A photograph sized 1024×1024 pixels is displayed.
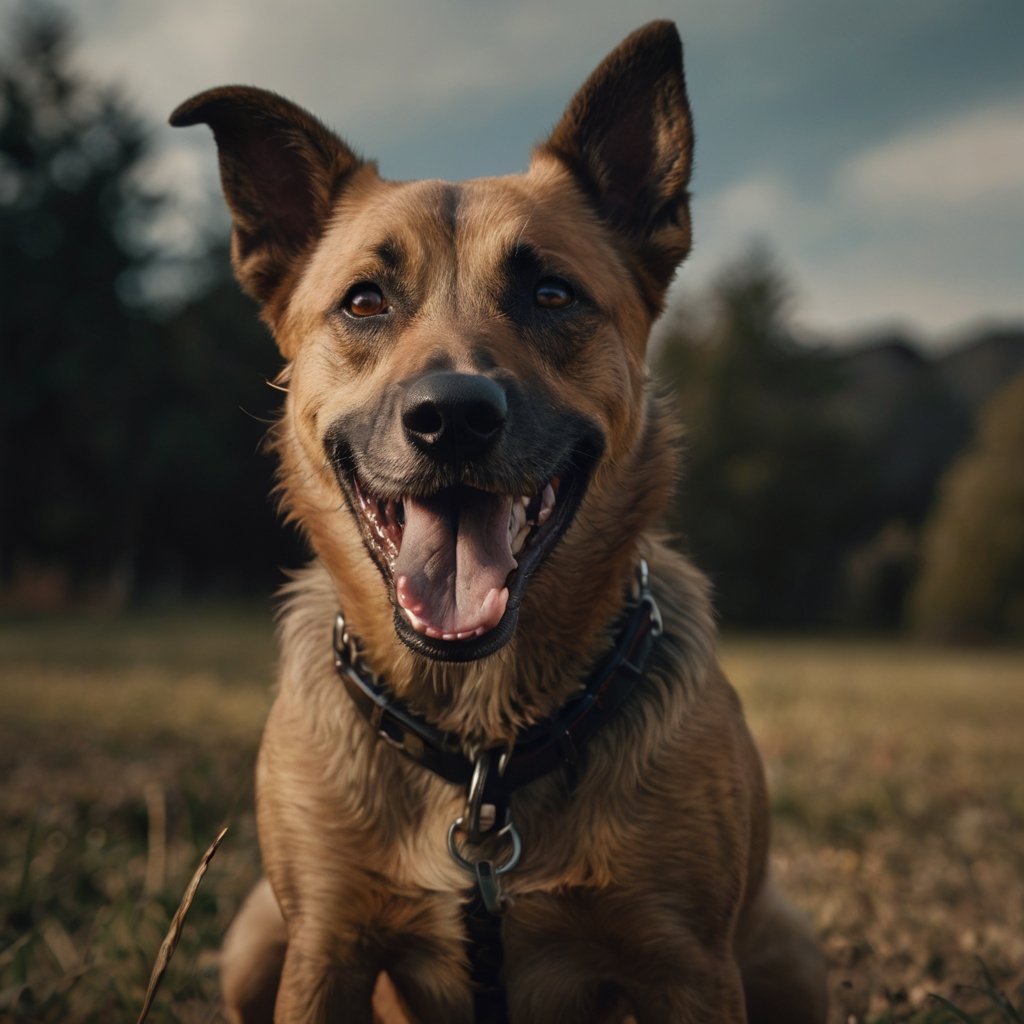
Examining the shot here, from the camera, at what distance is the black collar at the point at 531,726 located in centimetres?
260

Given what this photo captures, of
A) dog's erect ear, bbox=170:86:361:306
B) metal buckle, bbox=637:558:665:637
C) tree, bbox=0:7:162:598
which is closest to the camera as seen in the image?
metal buckle, bbox=637:558:665:637

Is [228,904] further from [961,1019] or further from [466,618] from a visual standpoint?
[961,1019]

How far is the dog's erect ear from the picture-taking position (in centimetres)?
314

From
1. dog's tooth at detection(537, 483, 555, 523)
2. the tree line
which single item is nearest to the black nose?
dog's tooth at detection(537, 483, 555, 523)

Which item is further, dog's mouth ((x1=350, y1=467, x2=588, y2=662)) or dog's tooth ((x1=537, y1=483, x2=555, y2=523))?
dog's tooth ((x1=537, y1=483, x2=555, y2=523))

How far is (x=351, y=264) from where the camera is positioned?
2971 millimetres

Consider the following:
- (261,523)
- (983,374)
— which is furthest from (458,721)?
(983,374)

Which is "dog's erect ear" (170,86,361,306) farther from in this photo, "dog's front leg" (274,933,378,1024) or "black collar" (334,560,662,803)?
"dog's front leg" (274,933,378,1024)

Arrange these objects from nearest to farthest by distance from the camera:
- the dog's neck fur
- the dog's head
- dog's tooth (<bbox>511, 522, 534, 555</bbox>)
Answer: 1. the dog's head
2. dog's tooth (<bbox>511, 522, 534, 555</bbox>)
3. the dog's neck fur

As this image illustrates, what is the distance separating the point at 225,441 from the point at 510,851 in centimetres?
2846

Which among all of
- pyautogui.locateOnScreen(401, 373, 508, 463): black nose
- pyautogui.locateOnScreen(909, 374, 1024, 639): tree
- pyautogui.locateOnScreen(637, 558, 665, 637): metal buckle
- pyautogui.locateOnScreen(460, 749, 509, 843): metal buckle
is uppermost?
pyautogui.locateOnScreen(401, 373, 508, 463): black nose

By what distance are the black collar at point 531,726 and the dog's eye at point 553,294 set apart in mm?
910

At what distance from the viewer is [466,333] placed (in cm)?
274

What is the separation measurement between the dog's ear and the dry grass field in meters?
2.27
